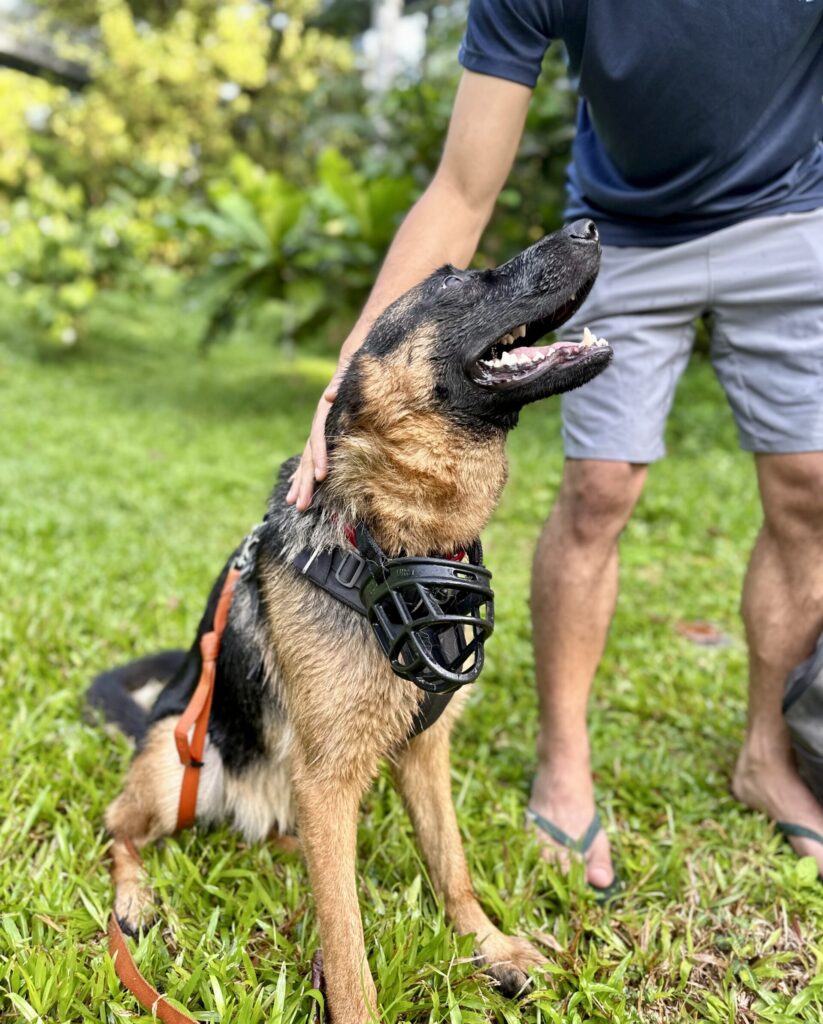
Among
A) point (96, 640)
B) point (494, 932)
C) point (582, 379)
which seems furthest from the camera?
point (96, 640)

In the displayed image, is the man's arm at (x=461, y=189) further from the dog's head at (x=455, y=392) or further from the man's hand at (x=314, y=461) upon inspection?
the dog's head at (x=455, y=392)

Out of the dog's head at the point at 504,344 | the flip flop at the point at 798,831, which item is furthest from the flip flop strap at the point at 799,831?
the dog's head at the point at 504,344

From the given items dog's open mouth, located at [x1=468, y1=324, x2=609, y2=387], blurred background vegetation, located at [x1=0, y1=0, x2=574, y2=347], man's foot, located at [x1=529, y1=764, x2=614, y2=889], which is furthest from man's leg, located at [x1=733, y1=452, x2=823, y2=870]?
blurred background vegetation, located at [x1=0, y1=0, x2=574, y2=347]

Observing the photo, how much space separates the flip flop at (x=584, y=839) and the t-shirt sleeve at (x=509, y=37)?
7.21ft

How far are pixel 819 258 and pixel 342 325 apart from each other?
8.39m

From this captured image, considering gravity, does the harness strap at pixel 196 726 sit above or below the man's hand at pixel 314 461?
below

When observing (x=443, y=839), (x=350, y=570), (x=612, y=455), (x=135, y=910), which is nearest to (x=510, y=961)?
(x=443, y=839)

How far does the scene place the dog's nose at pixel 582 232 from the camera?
195 centimetres

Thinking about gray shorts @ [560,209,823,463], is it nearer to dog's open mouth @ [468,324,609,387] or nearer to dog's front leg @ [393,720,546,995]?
dog's open mouth @ [468,324,609,387]

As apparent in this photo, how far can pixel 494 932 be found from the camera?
2.19 m

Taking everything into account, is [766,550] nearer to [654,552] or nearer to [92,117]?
[654,552]

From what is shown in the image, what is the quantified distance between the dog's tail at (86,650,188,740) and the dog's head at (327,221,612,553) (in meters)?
1.24

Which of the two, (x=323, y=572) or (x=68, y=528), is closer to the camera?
(x=323, y=572)

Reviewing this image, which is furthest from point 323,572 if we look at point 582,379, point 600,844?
point 600,844
